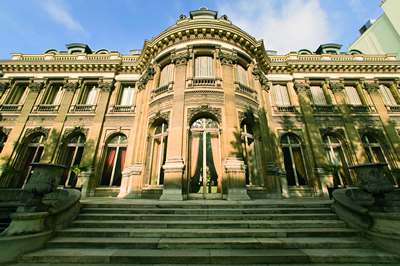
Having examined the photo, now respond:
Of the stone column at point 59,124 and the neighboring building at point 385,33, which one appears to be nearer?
the stone column at point 59,124

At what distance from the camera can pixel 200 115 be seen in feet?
30.7

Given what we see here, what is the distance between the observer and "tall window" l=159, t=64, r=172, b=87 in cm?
1106

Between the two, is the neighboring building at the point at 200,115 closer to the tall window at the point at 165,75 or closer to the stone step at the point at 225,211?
the tall window at the point at 165,75

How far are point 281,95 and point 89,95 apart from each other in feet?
53.7

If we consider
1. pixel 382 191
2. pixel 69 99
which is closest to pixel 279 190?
pixel 382 191

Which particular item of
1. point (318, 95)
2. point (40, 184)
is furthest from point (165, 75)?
point (318, 95)

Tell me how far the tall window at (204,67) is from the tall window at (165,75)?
6.39 ft

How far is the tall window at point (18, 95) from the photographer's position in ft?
44.5

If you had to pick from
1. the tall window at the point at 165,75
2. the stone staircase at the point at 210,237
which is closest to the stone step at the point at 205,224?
the stone staircase at the point at 210,237

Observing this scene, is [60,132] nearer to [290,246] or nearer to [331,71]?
[290,246]

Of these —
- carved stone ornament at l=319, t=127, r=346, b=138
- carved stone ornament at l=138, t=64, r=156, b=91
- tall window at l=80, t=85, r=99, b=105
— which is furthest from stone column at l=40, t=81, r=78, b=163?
carved stone ornament at l=319, t=127, r=346, b=138

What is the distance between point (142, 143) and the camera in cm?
1010

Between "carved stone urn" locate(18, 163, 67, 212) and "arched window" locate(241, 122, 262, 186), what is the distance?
807 centimetres

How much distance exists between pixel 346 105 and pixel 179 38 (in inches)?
550
